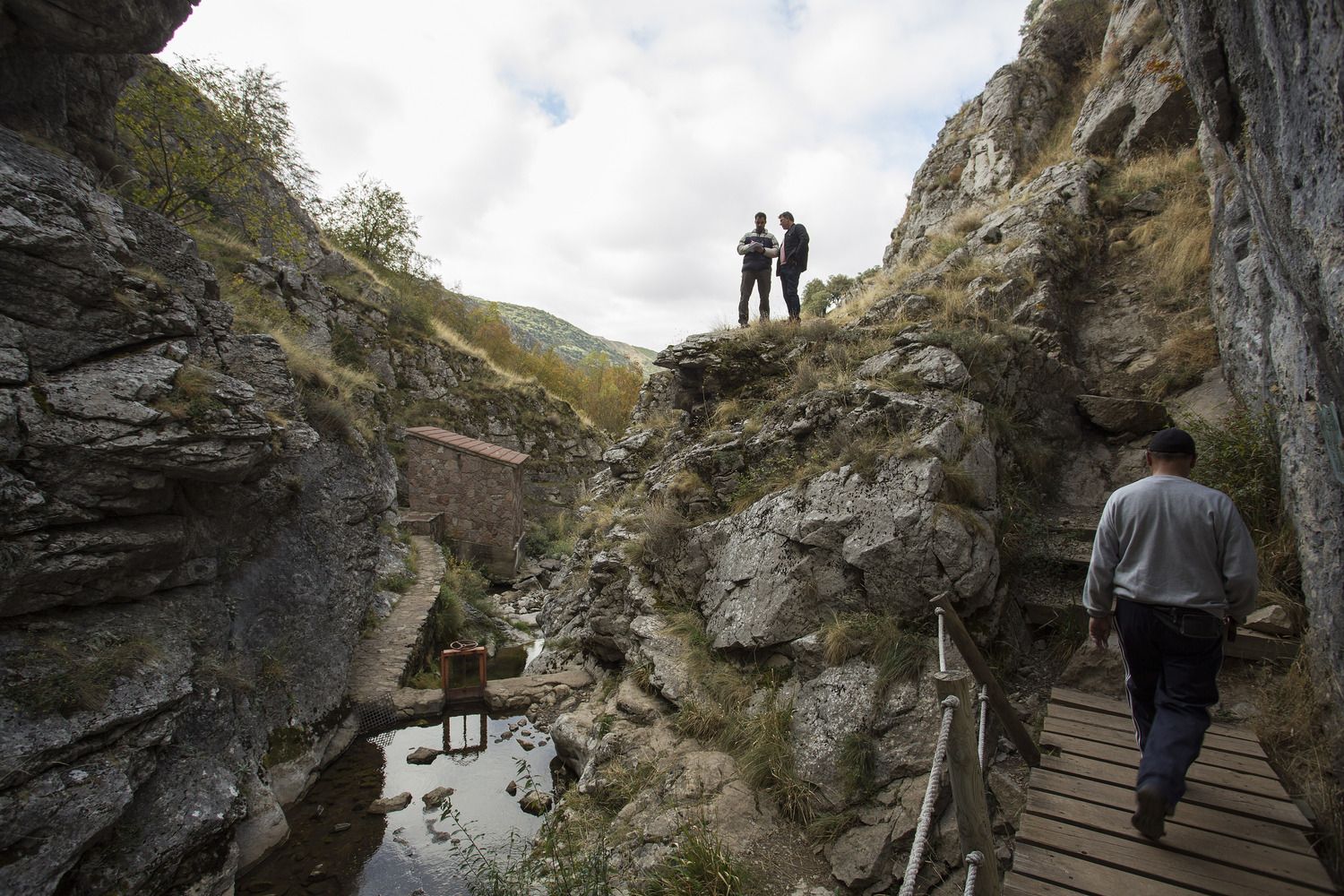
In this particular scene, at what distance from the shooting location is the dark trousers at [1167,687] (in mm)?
3271

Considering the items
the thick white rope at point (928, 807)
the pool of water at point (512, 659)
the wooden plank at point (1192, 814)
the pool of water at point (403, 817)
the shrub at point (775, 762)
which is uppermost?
the thick white rope at point (928, 807)

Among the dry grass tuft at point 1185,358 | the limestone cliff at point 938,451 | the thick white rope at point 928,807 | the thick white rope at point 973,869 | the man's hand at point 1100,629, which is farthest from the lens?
the dry grass tuft at point 1185,358

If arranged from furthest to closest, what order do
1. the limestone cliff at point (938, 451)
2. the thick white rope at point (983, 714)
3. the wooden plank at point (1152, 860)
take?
1. the thick white rope at point (983, 714)
2. the limestone cliff at point (938, 451)
3. the wooden plank at point (1152, 860)

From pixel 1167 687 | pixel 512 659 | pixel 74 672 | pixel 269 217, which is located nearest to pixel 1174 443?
pixel 1167 687

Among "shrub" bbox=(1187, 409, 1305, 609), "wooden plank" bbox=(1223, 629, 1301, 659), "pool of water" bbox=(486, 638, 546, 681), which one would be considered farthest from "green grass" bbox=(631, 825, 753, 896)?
"pool of water" bbox=(486, 638, 546, 681)

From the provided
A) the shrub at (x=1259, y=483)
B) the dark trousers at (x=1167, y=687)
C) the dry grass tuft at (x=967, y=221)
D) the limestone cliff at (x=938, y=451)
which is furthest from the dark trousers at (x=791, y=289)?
the dark trousers at (x=1167, y=687)

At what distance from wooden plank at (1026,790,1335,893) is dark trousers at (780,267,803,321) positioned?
9816mm

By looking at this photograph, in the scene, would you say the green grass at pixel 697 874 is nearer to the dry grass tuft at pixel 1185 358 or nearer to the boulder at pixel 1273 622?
the boulder at pixel 1273 622

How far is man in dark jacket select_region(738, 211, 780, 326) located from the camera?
12398 mm

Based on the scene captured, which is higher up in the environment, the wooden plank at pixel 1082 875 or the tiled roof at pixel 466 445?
the tiled roof at pixel 466 445

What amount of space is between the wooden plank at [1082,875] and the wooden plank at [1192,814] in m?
0.50

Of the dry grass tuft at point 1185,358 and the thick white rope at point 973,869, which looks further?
the dry grass tuft at point 1185,358

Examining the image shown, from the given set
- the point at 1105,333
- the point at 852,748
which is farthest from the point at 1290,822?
the point at 1105,333

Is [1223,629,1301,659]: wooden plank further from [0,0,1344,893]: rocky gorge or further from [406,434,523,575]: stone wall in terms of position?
[406,434,523,575]: stone wall
